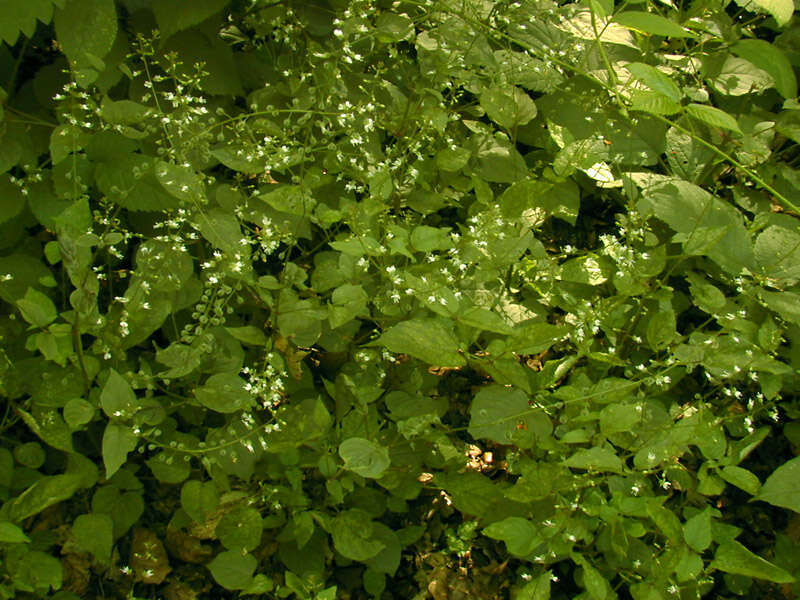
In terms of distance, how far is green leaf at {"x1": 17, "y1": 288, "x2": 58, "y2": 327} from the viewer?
1543 mm

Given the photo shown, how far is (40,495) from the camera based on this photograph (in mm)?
1580

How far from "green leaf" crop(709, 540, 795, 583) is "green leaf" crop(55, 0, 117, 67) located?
190 cm

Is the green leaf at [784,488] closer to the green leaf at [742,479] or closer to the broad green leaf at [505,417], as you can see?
the green leaf at [742,479]

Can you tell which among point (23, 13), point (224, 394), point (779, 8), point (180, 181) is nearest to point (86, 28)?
point (23, 13)

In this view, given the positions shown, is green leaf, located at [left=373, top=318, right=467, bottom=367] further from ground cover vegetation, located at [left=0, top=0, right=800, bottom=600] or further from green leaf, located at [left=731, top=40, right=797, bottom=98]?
green leaf, located at [left=731, top=40, right=797, bottom=98]

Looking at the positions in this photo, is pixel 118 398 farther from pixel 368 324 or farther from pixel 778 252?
pixel 778 252

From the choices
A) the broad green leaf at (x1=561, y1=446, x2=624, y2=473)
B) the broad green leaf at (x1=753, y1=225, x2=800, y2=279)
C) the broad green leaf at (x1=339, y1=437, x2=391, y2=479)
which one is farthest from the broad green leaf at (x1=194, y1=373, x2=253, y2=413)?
the broad green leaf at (x1=753, y1=225, x2=800, y2=279)

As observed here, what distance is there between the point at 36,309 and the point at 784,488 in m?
1.84

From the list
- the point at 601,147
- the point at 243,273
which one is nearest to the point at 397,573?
the point at 243,273

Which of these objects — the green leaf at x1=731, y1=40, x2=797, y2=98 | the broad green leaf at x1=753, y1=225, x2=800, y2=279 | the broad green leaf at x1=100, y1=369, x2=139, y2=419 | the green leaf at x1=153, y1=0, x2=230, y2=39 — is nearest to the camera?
the broad green leaf at x1=100, y1=369, x2=139, y2=419

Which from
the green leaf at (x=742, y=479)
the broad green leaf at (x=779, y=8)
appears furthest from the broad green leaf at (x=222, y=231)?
the broad green leaf at (x=779, y=8)

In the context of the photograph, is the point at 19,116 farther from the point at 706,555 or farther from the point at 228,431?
the point at 706,555

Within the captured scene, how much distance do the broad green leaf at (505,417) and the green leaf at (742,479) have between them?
0.47m

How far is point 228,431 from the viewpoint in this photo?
66.7 inches
